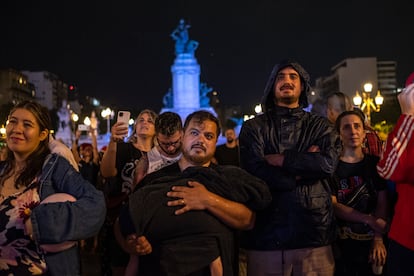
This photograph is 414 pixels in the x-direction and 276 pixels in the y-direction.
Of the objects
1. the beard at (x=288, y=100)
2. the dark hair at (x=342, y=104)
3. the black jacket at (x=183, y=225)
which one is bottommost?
the black jacket at (x=183, y=225)

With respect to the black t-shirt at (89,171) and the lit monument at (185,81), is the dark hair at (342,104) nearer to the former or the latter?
the black t-shirt at (89,171)

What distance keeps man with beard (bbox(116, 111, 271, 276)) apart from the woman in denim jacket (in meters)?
0.32

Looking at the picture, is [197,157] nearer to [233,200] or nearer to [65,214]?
[233,200]

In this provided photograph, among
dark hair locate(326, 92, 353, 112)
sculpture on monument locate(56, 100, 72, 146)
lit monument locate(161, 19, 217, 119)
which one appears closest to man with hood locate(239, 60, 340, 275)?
dark hair locate(326, 92, 353, 112)

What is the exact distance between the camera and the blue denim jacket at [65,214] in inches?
110

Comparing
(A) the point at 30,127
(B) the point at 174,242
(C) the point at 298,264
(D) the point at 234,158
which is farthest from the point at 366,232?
(D) the point at 234,158

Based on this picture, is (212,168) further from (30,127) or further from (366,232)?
(366,232)

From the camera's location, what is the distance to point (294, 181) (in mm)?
3805

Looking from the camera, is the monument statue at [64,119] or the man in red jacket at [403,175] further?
the monument statue at [64,119]

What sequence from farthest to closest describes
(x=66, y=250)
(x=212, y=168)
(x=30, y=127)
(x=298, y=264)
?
(x=298, y=264), (x=212, y=168), (x=30, y=127), (x=66, y=250)

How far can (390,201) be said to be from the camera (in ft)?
14.7

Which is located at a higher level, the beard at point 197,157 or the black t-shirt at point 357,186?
the beard at point 197,157

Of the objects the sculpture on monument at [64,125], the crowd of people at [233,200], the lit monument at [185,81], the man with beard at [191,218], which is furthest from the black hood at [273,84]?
the lit monument at [185,81]

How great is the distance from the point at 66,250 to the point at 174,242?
725mm
